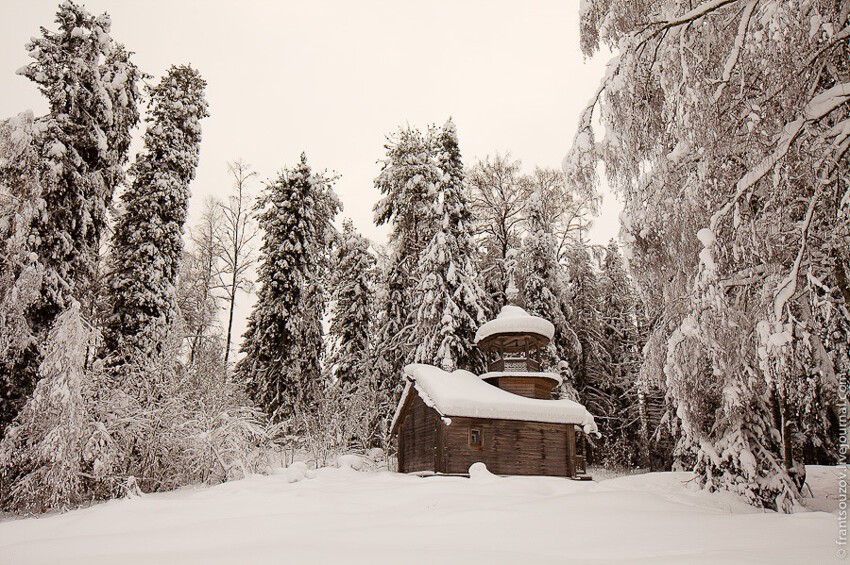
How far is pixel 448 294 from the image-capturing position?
24688 mm

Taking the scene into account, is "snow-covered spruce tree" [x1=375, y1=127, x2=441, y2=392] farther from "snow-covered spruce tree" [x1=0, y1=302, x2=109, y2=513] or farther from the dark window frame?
"snow-covered spruce tree" [x1=0, y1=302, x2=109, y2=513]

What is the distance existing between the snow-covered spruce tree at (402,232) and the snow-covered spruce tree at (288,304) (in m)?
3.59

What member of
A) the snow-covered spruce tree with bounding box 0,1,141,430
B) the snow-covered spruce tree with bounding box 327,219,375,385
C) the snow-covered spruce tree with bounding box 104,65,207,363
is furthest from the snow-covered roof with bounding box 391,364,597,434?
the snow-covered spruce tree with bounding box 0,1,141,430

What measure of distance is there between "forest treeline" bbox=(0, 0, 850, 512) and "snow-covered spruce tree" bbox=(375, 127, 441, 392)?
0.46 ft

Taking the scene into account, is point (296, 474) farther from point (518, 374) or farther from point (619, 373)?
point (619, 373)

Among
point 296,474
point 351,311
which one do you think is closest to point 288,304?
point 351,311

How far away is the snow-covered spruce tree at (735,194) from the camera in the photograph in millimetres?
6012

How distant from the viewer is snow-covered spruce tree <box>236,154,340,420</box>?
26.4 meters

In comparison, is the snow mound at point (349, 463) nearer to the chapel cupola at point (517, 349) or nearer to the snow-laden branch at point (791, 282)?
the chapel cupola at point (517, 349)

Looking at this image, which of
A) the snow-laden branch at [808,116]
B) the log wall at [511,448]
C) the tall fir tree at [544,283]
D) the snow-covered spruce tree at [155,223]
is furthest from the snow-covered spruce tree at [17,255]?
the tall fir tree at [544,283]

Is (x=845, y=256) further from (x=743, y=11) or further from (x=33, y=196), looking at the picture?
(x=33, y=196)

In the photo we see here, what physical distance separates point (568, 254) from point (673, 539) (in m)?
27.2

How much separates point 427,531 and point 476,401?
12.9 metres

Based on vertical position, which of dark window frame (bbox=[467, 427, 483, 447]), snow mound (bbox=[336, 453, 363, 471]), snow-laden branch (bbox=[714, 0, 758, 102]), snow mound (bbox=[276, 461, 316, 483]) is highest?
snow-laden branch (bbox=[714, 0, 758, 102])
